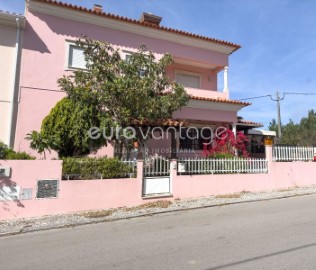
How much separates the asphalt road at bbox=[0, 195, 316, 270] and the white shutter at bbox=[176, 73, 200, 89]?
9411 millimetres

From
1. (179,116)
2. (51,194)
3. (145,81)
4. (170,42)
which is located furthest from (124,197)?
(170,42)

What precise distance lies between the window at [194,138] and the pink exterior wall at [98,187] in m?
4.09

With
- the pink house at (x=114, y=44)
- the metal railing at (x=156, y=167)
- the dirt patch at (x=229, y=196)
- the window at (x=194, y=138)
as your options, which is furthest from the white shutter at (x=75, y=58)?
the dirt patch at (x=229, y=196)

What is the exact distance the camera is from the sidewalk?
267 inches

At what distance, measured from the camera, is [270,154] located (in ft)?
38.4

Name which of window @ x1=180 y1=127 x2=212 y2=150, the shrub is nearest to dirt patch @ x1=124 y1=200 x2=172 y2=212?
the shrub

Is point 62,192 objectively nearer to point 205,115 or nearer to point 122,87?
point 122,87

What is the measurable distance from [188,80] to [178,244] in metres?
11.9

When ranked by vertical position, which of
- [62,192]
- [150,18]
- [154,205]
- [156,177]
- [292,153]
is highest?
[150,18]

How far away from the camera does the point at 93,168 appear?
842 cm

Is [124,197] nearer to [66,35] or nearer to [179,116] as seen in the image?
[179,116]

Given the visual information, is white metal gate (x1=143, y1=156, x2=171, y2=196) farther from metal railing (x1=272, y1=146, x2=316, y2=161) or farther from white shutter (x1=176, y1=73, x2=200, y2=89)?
white shutter (x1=176, y1=73, x2=200, y2=89)

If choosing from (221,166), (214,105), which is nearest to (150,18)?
(214,105)

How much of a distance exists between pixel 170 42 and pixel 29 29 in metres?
6.77
